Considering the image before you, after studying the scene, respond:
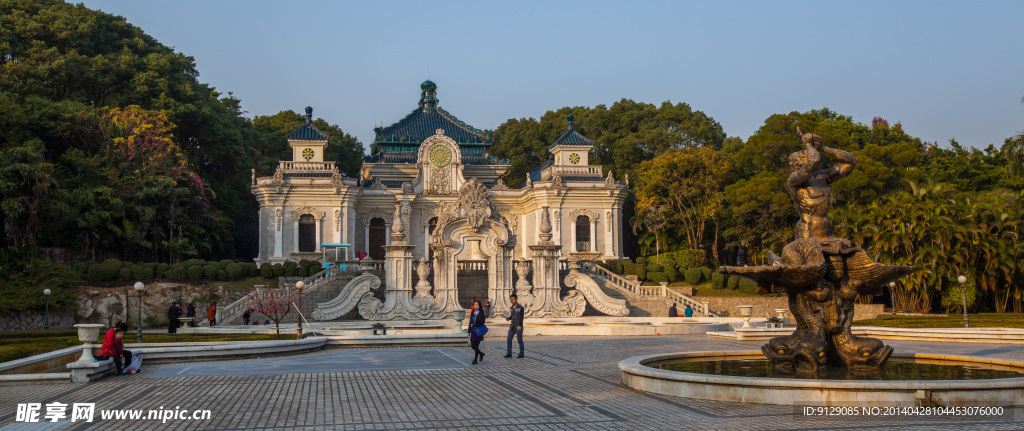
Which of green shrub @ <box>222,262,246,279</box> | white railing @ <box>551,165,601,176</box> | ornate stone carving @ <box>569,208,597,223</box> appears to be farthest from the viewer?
white railing @ <box>551,165,601,176</box>

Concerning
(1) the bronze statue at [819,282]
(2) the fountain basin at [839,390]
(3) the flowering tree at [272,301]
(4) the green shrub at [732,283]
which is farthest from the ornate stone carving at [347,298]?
(2) the fountain basin at [839,390]

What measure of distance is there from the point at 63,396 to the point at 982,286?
3483 cm

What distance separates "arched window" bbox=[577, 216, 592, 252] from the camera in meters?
48.8

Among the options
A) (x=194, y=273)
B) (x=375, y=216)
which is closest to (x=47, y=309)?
(x=194, y=273)

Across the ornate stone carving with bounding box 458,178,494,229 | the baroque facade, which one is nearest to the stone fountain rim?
the ornate stone carving with bounding box 458,178,494,229

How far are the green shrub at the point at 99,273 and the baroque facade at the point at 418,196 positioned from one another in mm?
10778

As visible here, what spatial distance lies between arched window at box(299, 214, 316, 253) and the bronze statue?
118 ft

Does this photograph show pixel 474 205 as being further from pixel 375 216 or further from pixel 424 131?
pixel 424 131

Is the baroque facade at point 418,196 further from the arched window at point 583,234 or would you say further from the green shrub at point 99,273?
the green shrub at point 99,273

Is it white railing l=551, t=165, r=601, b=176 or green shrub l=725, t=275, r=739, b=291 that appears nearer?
green shrub l=725, t=275, r=739, b=291

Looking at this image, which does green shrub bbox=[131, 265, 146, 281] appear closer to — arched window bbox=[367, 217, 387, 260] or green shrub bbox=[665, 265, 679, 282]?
arched window bbox=[367, 217, 387, 260]

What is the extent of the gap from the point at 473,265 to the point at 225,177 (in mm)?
22846

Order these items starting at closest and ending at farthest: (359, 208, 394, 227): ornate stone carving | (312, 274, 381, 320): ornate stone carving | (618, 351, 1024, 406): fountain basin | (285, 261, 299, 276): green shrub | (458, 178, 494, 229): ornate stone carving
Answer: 1. (618, 351, 1024, 406): fountain basin
2. (312, 274, 381, 320): ornate stone carving
3. (458, 178, 494, 229): ornate stone carving
4. (285, 261, 299, 276): green shrub
5. (359, 208, 394, 227): ornate stone carving

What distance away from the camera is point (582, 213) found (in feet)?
160
